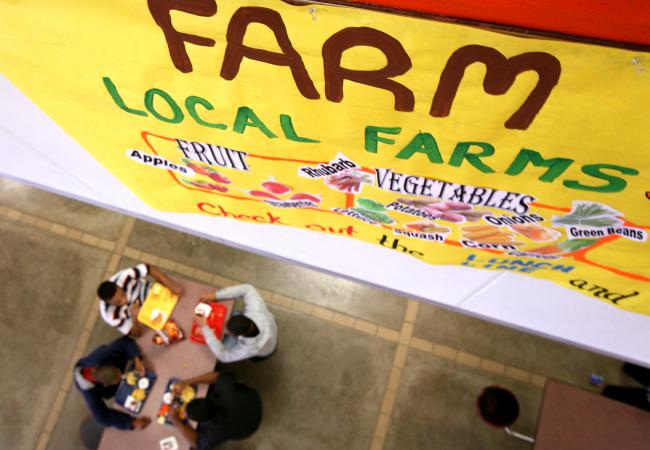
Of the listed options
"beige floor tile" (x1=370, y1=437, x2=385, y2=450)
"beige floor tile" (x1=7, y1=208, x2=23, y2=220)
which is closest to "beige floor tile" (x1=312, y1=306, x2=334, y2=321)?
"beige floor tile" (x1=370, y1=437, x2=385, y2=450)

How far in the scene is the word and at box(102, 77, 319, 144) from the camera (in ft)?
5.21

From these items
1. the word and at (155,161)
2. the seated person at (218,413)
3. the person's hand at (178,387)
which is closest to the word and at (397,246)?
the word and at (155,161)

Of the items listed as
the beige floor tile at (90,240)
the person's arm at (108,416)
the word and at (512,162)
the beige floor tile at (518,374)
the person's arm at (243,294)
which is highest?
the word and at (512,162)

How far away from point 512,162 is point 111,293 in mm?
3518

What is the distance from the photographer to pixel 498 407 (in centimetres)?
461

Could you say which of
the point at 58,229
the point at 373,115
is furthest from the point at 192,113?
the point at 58,229

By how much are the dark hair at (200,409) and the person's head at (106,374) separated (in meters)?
0.64

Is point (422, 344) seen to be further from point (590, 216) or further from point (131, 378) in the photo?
point (590, 216)

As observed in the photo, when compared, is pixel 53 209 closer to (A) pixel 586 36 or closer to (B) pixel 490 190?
(B) pixel 490 190

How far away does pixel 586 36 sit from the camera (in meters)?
0.96

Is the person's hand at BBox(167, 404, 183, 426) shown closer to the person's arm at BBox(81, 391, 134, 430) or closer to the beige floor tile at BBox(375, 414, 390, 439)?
the person's arm at BBox(81, 391, 134, 430)

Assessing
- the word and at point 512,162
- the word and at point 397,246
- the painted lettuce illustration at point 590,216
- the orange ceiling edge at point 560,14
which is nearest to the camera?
the orange ceiling edge at point 560,14

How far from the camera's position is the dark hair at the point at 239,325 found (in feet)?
12.1

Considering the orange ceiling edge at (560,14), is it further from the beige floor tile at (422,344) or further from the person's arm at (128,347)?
the beige floor tile at (422,344)
